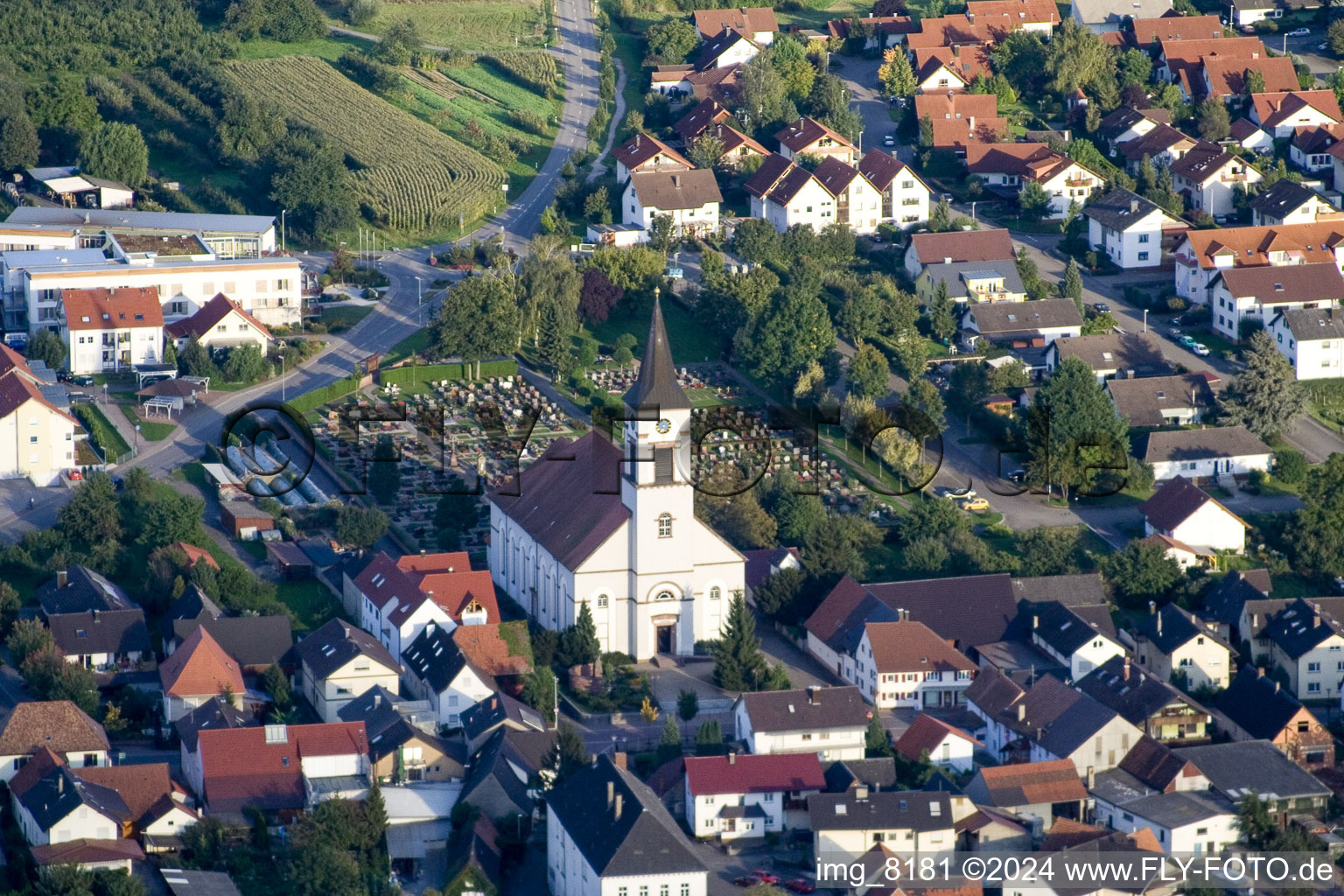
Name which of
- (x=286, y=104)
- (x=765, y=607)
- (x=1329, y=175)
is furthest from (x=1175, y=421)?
(x=286, y=104)

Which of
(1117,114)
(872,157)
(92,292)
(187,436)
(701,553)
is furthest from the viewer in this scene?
(1117,114)

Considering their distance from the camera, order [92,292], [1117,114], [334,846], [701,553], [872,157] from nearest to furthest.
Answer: [334,846] < [701,553] < [92,292] < [872,157] < [1117,114]

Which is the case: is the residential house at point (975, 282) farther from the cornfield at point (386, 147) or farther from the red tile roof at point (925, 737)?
the red tile roof at point (925, 737)

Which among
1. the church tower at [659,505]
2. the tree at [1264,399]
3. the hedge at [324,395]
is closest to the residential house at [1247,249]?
the tree at [1264,399]

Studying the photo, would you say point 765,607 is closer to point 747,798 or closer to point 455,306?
point 747,798

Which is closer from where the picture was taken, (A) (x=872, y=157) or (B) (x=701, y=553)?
(B) (x=701, y=553)

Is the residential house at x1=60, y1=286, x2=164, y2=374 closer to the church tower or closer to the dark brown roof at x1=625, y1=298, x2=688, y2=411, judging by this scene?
the church tower
